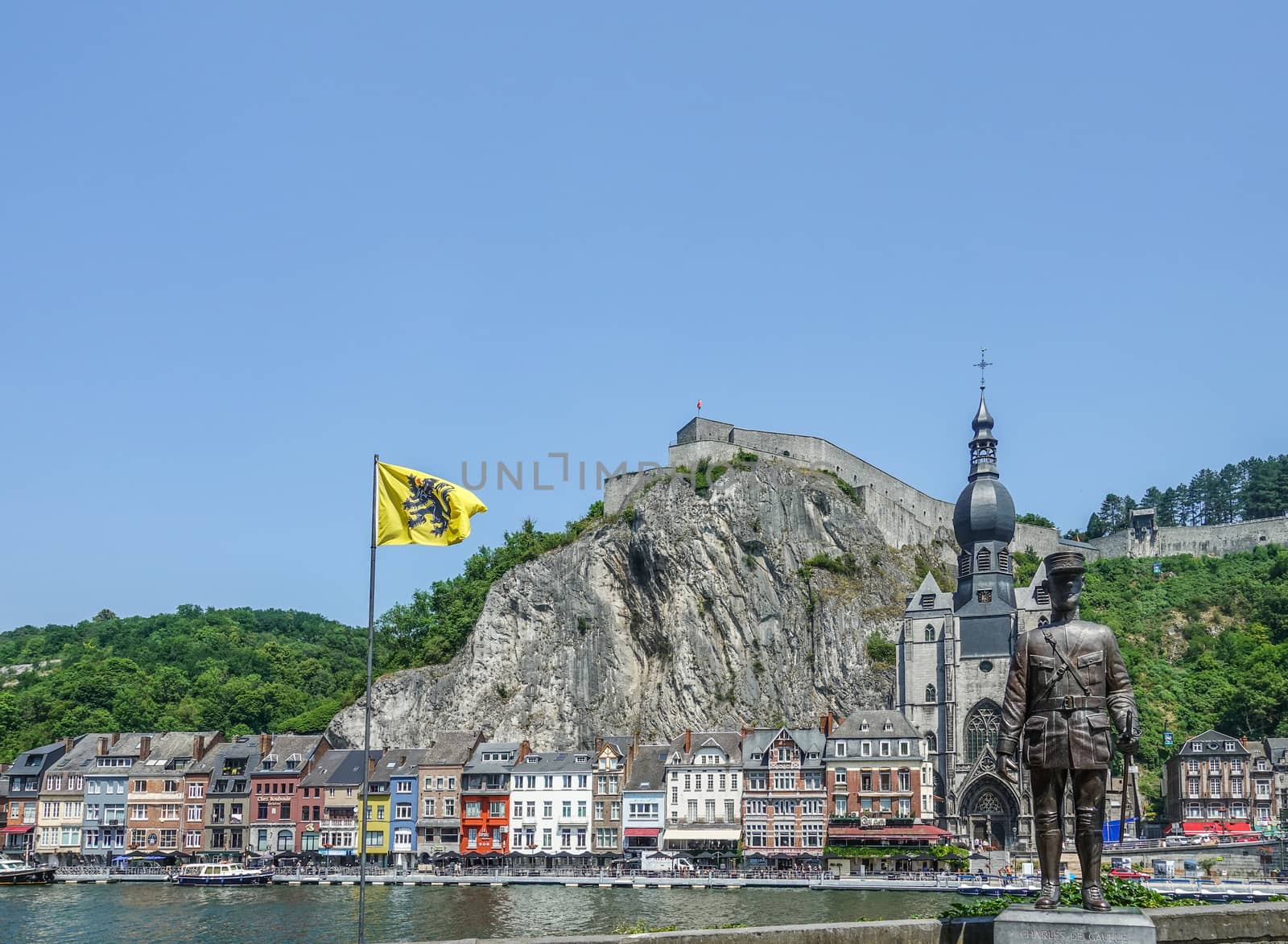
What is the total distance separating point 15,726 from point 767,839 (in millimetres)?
67294

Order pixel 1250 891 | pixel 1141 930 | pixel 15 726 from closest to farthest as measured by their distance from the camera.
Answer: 1. pixel 1141 930
2. pixel 1250 891
3. pixel 15 726

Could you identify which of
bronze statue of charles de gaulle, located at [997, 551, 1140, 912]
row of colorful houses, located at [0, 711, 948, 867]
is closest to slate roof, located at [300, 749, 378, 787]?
row of colorful houses, located at [0, 711, 948, 867]

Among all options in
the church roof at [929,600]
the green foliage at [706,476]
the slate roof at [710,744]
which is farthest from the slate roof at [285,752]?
the church roof at [929,600]

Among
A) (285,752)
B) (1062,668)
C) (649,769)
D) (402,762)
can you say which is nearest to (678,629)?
(649,769)

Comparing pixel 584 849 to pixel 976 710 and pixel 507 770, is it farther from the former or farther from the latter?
pixel 976 710

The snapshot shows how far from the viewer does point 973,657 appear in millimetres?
87000

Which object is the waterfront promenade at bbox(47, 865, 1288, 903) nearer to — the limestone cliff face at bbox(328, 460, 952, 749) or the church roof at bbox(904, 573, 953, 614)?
the limestone cliff face at bbox(328, 460, 952, 749)

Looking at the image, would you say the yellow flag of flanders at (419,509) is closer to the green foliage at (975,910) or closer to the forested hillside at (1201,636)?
the green foliage at (975,910)

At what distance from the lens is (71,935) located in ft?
172

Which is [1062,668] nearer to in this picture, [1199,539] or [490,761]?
[490,761]

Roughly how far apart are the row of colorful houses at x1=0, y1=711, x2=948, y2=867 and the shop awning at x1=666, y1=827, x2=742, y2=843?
3.8 inches

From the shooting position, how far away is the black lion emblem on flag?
71.8ft

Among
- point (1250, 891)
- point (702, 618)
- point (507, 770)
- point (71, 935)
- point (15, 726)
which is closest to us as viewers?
point (71, 935)

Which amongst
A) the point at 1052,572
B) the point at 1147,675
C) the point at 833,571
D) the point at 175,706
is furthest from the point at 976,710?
the point at 1052,572
